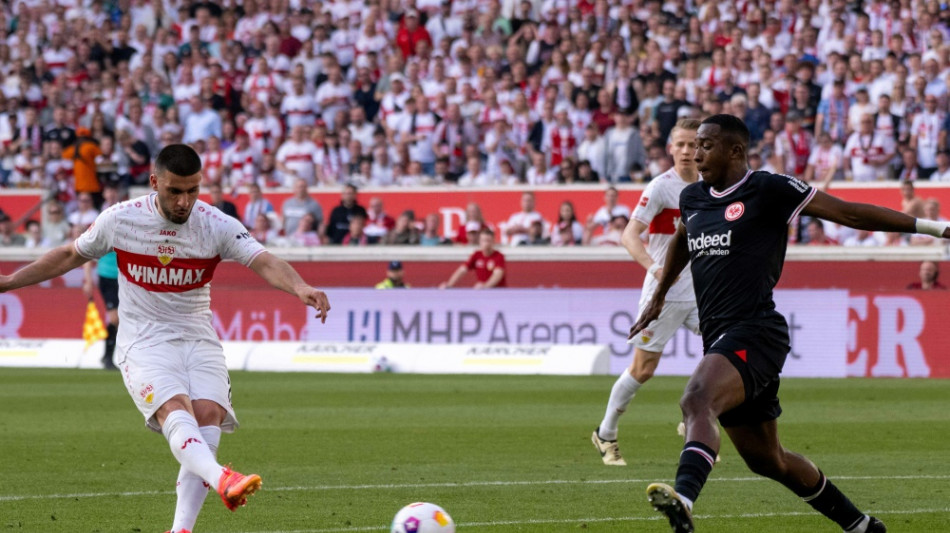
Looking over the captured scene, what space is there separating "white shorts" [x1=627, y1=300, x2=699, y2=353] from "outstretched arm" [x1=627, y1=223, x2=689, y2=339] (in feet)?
10.1

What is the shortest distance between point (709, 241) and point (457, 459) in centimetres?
440

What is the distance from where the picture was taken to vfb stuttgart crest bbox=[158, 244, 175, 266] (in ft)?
24.1

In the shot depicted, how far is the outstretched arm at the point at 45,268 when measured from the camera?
24.4 ft

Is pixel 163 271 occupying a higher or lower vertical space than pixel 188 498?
higher

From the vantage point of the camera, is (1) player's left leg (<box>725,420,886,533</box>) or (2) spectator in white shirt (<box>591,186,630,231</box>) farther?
(2) spectator in white shirt (<box>591,186,630,231</box>)

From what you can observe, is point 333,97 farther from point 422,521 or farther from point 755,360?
point 755,360

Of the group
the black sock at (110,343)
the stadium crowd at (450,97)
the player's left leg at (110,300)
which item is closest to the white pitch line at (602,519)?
the stadium crowd at (450,97)

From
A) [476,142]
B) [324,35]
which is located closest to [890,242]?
[476,142]

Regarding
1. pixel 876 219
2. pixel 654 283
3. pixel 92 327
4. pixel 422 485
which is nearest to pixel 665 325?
pixel 654 283

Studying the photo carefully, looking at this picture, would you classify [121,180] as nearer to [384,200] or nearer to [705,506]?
[384,200]

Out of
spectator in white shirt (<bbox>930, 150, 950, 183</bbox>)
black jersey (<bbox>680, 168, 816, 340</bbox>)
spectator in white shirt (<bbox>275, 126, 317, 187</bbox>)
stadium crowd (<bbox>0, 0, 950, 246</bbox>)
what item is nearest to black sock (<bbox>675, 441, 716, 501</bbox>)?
black jersey (<bbox>680, 168, 816, 340</bbox>)

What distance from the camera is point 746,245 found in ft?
22.8

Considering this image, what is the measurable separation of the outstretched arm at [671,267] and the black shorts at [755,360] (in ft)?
2.71

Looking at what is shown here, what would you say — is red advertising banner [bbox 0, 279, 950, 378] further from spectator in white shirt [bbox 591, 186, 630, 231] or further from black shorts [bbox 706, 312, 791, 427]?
black shorts [bbox 706, 312, 791, 427]
